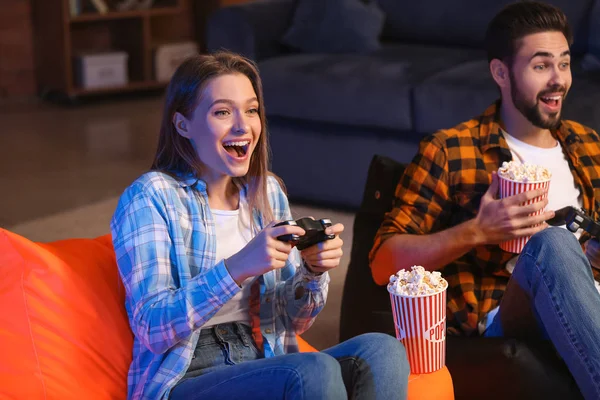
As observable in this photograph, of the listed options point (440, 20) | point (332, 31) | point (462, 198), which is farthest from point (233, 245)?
point (440, 20)

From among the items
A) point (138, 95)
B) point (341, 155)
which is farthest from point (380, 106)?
point (138, 95)

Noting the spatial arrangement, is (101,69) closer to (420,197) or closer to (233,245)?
(420,197)

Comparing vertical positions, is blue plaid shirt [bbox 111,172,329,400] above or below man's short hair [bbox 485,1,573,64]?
below

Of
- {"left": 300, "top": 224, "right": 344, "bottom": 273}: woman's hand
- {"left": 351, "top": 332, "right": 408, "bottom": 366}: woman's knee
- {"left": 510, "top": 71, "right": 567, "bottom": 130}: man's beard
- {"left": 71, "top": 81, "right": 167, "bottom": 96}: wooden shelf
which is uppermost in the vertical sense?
{"left": 510, "top": 71, "right": 567, "bottom": 130}: man's beard

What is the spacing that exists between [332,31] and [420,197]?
224 cm

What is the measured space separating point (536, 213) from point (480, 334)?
0.34 m

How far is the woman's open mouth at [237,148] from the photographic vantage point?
1796mm

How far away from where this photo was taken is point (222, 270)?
1607mm

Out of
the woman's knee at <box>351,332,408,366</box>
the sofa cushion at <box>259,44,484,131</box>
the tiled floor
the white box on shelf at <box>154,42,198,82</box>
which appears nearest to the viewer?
the woman's knee at <box>351,332,408,366</box>

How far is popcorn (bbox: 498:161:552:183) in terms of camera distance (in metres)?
1.94

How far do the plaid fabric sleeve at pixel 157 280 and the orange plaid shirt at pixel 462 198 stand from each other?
2.16 ft

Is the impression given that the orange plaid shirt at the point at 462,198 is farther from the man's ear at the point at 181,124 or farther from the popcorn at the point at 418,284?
the man's ear at the point at 181,124

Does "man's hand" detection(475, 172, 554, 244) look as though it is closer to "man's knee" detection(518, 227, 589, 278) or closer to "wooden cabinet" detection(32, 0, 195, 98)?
"man's knee" detection(518, 227, 589, 278)

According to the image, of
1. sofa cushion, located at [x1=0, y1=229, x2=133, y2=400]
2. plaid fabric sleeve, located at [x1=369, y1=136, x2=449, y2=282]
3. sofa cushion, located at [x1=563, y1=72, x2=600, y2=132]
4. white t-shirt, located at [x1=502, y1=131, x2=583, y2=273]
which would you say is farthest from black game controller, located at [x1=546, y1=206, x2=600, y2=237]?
sofa cushion, located at [x1=563, y1=72, x2=600, y2=132]
